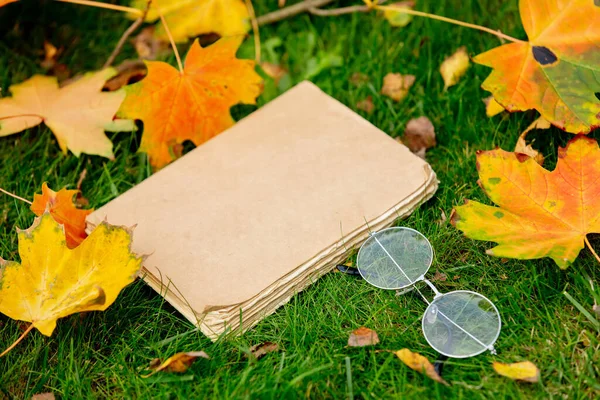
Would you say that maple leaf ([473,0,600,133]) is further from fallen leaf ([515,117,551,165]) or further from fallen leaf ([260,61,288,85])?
fallen leaf ([260,61,288,85])

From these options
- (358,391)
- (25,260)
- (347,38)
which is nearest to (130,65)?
(347,38)

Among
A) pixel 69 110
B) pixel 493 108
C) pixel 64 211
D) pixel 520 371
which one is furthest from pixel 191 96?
pixel 520 371

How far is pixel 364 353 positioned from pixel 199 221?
0.55 m

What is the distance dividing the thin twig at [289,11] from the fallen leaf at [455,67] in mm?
539

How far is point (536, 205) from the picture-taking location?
5.25 ft

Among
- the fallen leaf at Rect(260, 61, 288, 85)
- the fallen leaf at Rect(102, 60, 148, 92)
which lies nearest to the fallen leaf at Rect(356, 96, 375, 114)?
the fallen leaf at Rect(260, 61, 288, 85)

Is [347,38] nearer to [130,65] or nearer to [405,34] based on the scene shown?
[405,34]

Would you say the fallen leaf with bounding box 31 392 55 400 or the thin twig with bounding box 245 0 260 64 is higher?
the thin twig with bounding box 245 0 260 64

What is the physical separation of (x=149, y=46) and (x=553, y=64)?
1368 millimetres

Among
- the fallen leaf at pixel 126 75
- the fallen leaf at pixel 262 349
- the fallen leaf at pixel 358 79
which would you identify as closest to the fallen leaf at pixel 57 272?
the fallen leaf at pixel 262 349

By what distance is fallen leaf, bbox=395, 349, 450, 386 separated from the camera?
1.47m

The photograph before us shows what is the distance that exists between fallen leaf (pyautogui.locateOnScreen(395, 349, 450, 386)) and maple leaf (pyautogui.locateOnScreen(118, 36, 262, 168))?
0.88 m

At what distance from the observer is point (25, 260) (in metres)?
1.58

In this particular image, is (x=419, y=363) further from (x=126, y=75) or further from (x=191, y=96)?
(x=126, y=75)
